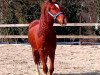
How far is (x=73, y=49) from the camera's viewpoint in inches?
496

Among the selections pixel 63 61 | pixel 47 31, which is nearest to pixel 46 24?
pixel 47 31

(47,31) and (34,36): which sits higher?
(47,31)

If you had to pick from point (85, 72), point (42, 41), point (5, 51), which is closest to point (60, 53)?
point (5, 51)

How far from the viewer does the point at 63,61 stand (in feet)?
32.4

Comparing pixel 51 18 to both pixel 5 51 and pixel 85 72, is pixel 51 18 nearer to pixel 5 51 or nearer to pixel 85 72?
pixel 85 72

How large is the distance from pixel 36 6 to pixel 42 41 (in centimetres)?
1210

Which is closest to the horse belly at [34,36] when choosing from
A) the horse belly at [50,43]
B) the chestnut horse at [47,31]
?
the chestnut horse at [47,31]

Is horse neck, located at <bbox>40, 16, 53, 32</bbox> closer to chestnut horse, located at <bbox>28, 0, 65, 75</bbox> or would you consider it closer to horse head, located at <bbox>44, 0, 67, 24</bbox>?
chestnut horse, located at <bbox>28, 0, 65, 75</bbox>

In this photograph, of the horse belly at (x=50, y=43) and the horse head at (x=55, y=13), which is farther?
the horse belly at (x=50, y=43)

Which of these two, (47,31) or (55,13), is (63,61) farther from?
(55,13)

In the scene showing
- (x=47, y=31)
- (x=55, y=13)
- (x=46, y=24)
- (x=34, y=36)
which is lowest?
(x=34, y=36)

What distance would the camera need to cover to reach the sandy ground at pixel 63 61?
8.38 m

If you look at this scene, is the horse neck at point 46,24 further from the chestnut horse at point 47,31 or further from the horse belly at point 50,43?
the horse belly at point 50,43

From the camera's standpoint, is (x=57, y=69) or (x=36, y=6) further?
(x=36, y=6)
